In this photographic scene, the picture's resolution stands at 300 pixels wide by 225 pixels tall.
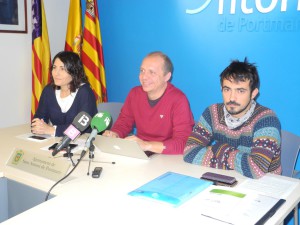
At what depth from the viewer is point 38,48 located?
130 inches

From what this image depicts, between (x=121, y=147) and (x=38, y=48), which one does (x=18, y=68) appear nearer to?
(x=38, y=48)

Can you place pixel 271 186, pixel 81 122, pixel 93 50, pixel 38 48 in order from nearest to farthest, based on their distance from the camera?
1. pixel 271 186
2. pixel 81 122
3. pixel 38 48
4. pixel 93 50

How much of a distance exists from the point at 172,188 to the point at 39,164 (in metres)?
0.67

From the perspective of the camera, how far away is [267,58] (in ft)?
8.63

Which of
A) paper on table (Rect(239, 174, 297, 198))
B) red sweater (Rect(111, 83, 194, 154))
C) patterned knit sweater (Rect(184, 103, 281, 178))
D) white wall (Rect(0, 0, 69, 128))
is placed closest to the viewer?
paper on table (Rect(239, 174, 297, 198))

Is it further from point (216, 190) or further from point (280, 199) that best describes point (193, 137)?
point (280, 199)

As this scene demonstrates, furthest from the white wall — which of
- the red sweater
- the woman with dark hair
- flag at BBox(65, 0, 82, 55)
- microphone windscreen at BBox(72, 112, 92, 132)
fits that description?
microphone windscreen at BBox(72, 112, 92, 132)

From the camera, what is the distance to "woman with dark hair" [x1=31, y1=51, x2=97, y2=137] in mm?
2625

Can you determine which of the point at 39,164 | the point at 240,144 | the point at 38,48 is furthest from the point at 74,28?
the point at 240,144

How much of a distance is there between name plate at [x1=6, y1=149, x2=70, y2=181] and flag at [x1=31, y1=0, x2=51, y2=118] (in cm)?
159

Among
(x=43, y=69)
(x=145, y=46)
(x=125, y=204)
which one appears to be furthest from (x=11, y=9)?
(x=125, y=204)

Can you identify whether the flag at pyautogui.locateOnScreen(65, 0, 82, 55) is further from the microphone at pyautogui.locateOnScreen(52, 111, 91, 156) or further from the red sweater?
the microphone at pyautogui.locateOnScreen(52, 111, 91, 156)

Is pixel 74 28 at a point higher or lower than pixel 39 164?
higher

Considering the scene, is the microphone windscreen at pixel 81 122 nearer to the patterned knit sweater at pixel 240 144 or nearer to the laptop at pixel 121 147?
the laptop at pixel 121 147
